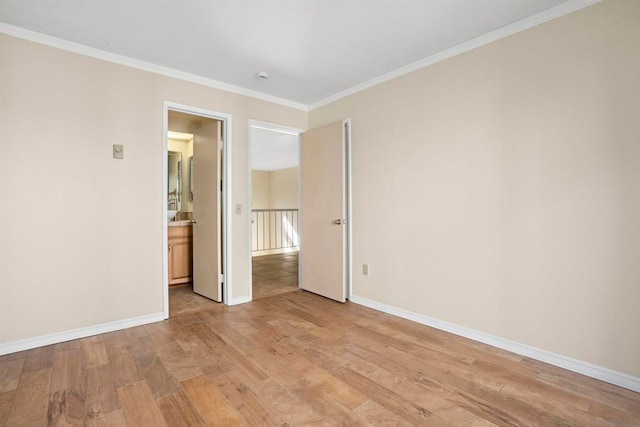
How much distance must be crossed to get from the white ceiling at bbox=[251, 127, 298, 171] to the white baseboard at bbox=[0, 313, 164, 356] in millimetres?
2949

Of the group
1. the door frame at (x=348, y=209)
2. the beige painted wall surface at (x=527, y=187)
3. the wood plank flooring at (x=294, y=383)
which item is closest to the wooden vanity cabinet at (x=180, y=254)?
the wood plank flooring at (x=294, y=383)

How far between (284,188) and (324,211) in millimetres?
7096

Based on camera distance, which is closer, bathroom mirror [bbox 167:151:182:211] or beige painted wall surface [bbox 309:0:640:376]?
beige painted wall surface [bbox 309:0:640:376]

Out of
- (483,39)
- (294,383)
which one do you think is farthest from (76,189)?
(483,39)

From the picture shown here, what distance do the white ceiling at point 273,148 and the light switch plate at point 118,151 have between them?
2.13 meters

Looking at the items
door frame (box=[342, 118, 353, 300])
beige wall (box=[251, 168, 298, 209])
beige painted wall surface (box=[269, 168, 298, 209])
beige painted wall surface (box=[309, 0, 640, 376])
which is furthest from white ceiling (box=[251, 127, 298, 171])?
beige painted wall surface (box=[309, 0, 640, 376])

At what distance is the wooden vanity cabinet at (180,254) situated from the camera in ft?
14.0

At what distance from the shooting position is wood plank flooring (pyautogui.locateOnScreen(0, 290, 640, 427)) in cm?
162

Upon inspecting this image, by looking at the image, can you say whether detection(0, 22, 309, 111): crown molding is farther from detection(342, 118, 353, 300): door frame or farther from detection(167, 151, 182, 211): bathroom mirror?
detection(167, 151, 182, 211): bathroom mirror

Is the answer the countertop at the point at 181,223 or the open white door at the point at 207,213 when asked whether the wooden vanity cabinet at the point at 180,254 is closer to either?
the countertop at the point at 181,223

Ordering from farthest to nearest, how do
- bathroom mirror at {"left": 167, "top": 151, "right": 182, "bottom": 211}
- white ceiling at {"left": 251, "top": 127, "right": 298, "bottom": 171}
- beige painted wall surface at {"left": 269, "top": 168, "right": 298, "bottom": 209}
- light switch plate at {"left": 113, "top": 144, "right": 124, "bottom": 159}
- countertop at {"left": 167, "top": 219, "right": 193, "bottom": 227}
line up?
beige painted wall surface at {"left": 269, "top": 168, "right": 298, "bottom": 209} < white ceiling at {"left": 251, "top": 127, "right": 298, "bottom": 171} < bathroom mirror at {"left": 167, "top": 151, "right": 182, "bottom": 211} < countertop at {"left": 167, "top": 219, "right": 193, "bottom": 227} < light switch plate at {"left": 113, "top": 144, "right": 124, "bottom": 159}

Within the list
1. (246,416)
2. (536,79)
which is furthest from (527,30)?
(246,416)

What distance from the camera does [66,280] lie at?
2.52 metres

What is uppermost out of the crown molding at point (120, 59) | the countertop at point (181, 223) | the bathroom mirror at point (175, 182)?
the crown molding at point (120, 59)
